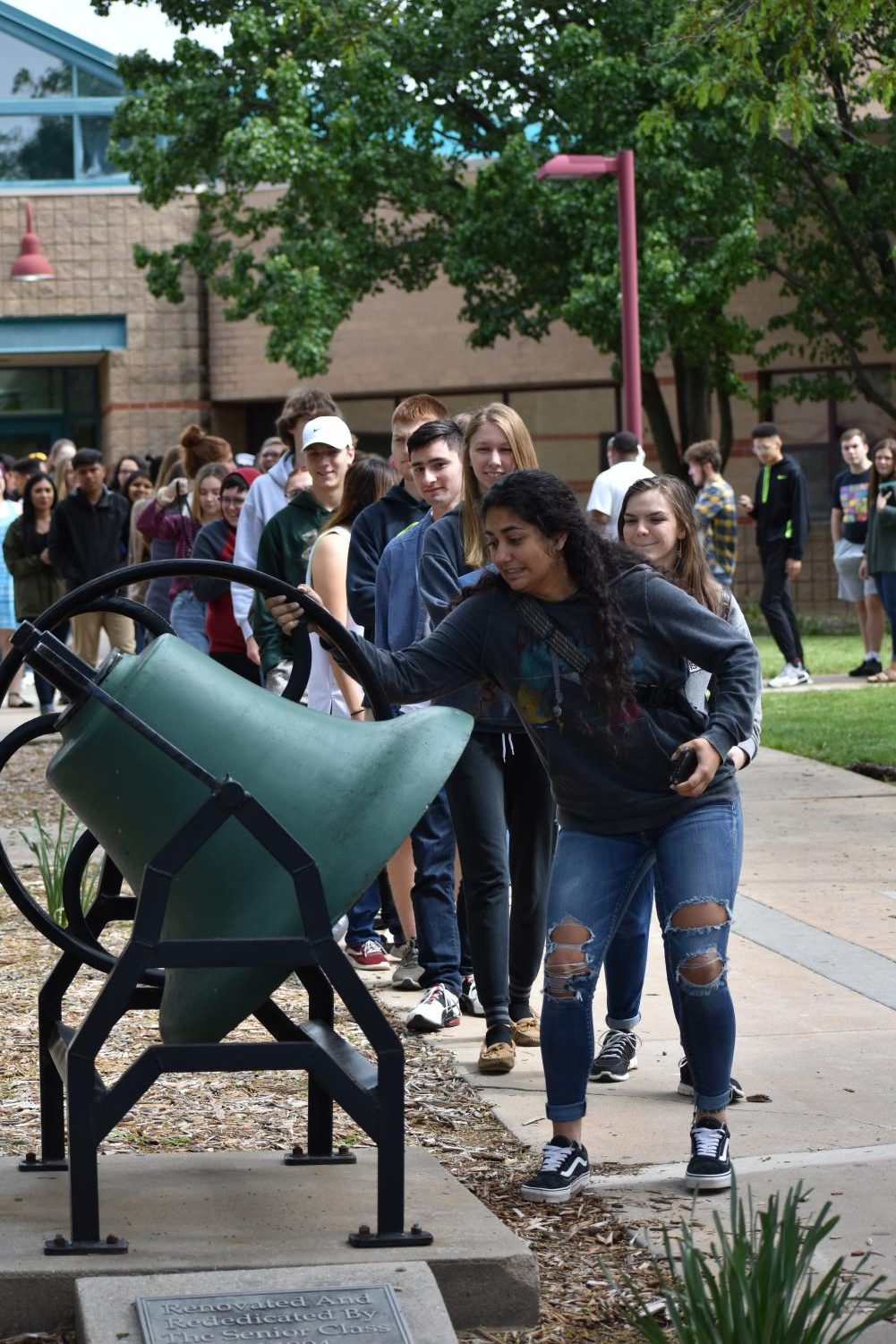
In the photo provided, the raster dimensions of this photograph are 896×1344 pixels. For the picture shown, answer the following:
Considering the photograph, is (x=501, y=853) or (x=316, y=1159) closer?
(x=316, y=1159)

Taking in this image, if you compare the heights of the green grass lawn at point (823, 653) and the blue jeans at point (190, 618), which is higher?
the blue jeans at point (190, 618)

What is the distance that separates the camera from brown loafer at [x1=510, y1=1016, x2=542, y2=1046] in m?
5.69

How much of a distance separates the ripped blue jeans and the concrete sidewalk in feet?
0.86

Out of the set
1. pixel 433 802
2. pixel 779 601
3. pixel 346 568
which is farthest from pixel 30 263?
pixel 433 802

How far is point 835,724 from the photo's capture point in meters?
13.0

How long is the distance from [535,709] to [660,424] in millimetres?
21129

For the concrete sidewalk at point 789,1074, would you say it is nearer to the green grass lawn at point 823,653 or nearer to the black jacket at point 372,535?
the black jacket at point 372,535

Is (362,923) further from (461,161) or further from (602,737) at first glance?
(461,161)

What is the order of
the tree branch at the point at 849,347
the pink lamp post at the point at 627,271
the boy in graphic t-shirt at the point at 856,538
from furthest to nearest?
the tree branch at the point at 849,347 → the boy in graphic t-shirt at the point at 856,538 → the pink lamp post at the point at 627,271

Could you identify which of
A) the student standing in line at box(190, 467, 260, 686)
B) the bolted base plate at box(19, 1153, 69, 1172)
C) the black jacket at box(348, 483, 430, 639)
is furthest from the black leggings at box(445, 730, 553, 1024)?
the student standing in line at box(190, 467, 260, 686)

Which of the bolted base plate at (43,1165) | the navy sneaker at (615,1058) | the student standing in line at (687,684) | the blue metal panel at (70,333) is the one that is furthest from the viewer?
the blue metal panel at (70,333)

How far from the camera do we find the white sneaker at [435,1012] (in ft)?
19.1

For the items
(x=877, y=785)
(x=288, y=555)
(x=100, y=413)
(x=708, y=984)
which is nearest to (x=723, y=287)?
(x=100, y=413)

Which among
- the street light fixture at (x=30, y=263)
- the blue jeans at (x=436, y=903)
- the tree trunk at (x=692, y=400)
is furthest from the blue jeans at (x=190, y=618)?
Answer: the tree trunk at (x=692, y=400)
